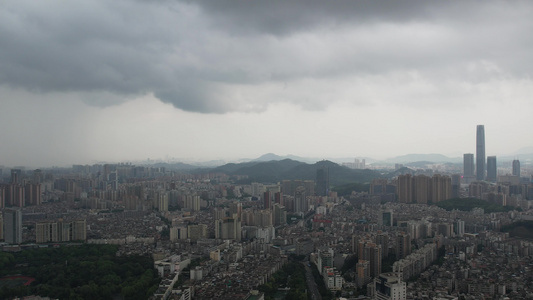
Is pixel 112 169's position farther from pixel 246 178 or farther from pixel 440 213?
pixel 440 213

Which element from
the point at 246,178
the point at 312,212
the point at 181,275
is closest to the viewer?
the point at 181,275

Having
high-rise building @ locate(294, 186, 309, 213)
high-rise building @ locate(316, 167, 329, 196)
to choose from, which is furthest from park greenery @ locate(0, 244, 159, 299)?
high-rise building @ locate(316, 167, 329, 196)

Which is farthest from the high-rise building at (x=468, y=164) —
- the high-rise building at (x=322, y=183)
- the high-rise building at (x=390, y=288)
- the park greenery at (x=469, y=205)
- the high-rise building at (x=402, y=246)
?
the high-rise building at (x=390, y=288)

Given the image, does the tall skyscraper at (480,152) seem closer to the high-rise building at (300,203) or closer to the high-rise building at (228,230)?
the high-rise building at (300,203)

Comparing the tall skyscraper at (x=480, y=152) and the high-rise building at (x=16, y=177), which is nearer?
the high-rise building at (x=16, y=177)

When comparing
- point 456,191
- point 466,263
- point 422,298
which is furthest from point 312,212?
point 422,298

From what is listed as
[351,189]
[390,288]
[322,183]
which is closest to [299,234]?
[390,288]

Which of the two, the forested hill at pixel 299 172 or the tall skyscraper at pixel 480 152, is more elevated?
the tall skyscraper at pixel 480 152
